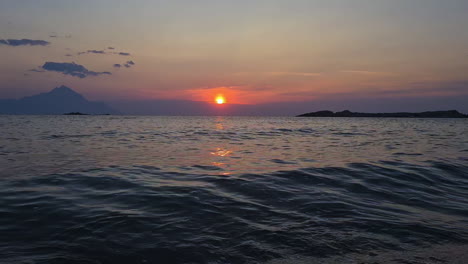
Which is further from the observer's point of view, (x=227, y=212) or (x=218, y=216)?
(x=227, y=212)

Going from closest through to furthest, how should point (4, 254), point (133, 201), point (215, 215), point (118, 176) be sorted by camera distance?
1. point (4, 254)
2. point (215, 215)
3. point (133, 201)
4. point (118, 176)

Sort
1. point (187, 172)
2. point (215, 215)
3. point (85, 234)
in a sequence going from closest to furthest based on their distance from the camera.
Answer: point (85, 234) < point (215, 215) < point (187, 172)

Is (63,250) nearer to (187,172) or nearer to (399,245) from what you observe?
(399,245)

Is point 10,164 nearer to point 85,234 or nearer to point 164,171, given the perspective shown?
point 164,171

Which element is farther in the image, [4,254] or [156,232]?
[156,232]

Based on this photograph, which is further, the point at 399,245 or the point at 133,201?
the point at 133,201

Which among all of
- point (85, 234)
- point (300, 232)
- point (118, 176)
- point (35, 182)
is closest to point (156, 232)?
point (85, 234)

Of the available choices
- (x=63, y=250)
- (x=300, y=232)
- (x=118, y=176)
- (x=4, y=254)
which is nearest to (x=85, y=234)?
(x=63, y=250)

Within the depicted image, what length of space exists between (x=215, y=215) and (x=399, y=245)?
382 cm

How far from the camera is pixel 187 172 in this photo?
1182 centimetres

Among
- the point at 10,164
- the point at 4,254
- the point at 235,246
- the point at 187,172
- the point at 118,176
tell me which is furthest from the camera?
the point at 10,164

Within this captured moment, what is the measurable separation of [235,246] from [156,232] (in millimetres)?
1721

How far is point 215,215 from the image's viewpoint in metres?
6.75

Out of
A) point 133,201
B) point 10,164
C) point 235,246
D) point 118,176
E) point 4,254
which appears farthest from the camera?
point 10,164
